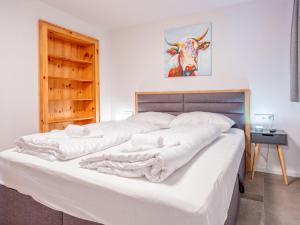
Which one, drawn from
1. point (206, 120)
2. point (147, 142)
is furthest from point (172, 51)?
point (147, 142)

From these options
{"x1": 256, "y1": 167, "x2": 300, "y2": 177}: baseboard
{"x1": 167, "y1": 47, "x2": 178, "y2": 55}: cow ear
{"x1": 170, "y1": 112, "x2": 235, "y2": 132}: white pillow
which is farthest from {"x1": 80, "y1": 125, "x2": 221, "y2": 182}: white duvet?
{"x1": 167, "y1": 47, "x2": 178, "y2": 55}: cow ear

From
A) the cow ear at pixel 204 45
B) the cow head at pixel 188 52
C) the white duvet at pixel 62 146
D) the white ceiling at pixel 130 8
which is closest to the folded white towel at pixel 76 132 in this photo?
the white duvet at pixel 62 146

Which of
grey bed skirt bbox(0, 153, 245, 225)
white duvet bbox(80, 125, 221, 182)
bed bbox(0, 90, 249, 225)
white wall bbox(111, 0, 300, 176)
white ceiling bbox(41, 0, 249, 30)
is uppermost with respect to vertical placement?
white ceiling bbox(41, 0, 249, 30)

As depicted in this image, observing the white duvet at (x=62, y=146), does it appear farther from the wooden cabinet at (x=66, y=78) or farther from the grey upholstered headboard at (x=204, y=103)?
the grey upholstered headboard at (x=204, y=103)

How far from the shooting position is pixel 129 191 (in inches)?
37.3

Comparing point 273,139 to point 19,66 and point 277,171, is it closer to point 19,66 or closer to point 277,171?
point 277,171

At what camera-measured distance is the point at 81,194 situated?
1.09 metres

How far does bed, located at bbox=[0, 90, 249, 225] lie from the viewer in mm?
871

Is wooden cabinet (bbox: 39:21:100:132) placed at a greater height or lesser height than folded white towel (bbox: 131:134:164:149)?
greater

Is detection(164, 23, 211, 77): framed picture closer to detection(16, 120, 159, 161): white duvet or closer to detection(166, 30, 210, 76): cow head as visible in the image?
detection(166, 30, 210, 76): cow head

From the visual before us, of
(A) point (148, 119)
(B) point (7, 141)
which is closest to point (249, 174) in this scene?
(A) point (148, 119)

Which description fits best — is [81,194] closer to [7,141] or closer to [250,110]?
[7,141]

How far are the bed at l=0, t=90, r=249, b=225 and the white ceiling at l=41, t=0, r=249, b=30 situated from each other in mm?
1991

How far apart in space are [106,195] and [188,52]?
257 cm
